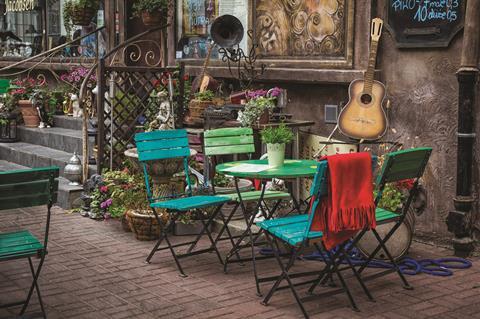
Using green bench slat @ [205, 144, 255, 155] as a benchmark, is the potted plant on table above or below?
above

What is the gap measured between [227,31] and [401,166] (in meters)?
4.72

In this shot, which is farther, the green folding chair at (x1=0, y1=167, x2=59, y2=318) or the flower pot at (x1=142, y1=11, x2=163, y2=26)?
the flower pot at (x1=142, y1=11, x2=163, y2=26)

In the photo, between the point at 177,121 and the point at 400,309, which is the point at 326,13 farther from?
the point at 400,309

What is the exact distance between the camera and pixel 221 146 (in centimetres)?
741

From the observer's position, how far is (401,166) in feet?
19.7

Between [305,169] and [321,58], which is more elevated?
[321,58]

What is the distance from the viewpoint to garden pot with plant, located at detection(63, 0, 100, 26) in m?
13.6

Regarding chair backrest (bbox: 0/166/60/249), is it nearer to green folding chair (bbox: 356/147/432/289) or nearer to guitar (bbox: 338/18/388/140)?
green folding chair (bbox: 356/147/432/289)

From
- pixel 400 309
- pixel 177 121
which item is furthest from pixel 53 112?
pixel 400 309

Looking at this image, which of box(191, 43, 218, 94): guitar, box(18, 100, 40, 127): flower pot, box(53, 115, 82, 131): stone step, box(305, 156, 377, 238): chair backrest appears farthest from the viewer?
box(18, 100, 40, 127): flower pot

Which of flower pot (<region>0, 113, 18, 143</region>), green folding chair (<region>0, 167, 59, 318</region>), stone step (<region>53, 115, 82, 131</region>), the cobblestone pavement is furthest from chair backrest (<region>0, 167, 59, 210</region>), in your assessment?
flower pot (<region>0, 113, 18, 143</region>)

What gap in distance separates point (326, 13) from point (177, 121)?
233cm

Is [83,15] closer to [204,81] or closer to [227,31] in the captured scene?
[204,81]

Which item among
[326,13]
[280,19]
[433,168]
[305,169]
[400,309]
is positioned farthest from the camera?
[280,19]
